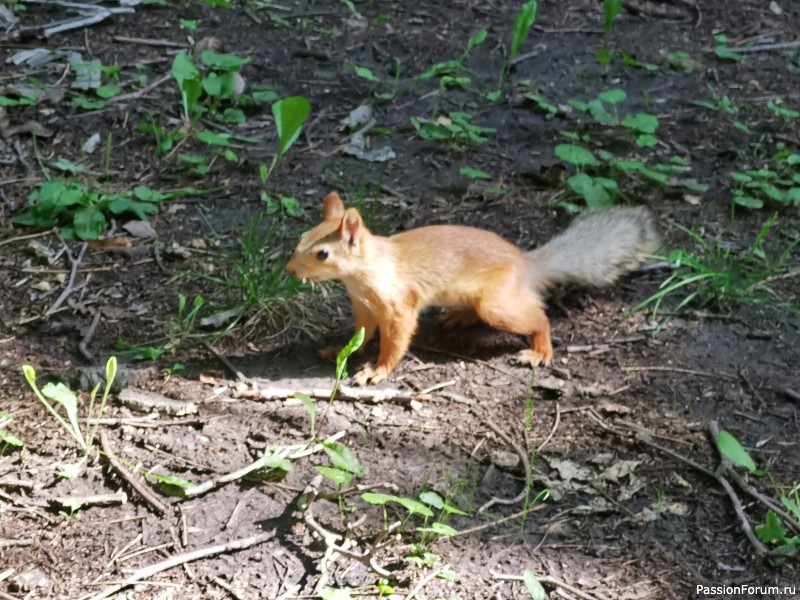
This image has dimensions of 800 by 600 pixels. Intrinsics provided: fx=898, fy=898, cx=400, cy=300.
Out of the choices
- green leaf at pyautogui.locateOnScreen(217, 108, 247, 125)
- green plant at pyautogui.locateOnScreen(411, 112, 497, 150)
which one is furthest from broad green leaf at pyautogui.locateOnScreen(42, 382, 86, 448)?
green plant at pyautogui.locateOnScreen(411, 112, 497, 150)

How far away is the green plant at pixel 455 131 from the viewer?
442cm

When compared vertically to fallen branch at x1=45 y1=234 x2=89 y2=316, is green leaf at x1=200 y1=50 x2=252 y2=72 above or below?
above

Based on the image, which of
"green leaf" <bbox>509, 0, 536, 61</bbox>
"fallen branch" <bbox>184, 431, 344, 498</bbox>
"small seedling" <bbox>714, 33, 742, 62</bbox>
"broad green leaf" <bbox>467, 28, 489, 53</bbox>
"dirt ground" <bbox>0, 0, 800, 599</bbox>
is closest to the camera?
"dirt ground" <bbox>0, 0, 800, 599</bbox>

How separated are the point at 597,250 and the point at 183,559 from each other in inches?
75.4

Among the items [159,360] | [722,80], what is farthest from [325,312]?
[722,80]

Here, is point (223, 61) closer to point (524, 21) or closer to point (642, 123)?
point (524, 21)

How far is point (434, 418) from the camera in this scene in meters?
2.88

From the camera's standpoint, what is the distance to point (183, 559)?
224 centimetres

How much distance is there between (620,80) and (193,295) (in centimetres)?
284

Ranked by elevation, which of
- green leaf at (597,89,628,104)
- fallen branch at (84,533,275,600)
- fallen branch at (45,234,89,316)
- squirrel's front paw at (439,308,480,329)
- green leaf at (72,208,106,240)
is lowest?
fallen branch at (45,234,89,316)

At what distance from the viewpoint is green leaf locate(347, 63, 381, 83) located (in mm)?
4895

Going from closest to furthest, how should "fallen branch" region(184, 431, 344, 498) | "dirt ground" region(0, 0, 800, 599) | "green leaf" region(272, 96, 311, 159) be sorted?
"dirt ground" region(0, 0, 800, 599)
"fallen branch" region(184, 431, 344, 498)
"green leaf" region(272, 96, 311, 159)

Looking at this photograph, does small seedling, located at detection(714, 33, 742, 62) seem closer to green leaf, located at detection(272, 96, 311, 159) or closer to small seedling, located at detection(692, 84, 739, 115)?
small seedling, located at detection(692, 84, 739, 115)

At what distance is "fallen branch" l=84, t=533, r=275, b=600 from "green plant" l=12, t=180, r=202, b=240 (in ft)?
6.31
